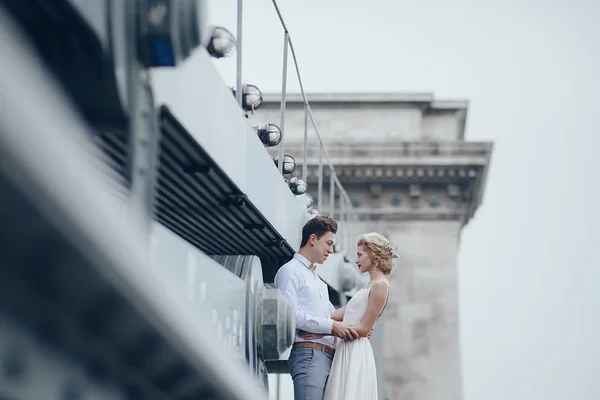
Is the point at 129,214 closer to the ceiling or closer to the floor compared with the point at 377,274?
closer to the floor

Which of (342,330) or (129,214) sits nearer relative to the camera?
(129,214)

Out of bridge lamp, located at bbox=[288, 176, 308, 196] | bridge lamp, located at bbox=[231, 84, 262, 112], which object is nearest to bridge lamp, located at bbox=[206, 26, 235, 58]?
bridge lamp, located at bbox=[231, 84, 262, 112]

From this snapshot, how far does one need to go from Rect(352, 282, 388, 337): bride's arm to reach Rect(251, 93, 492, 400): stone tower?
14858 mm

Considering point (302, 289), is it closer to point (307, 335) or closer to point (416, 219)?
point (307, 335)

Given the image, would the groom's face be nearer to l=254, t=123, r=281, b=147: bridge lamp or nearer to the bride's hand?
the bride's hand

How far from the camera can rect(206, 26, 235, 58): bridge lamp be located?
5.70m

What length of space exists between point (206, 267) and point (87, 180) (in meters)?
4.03

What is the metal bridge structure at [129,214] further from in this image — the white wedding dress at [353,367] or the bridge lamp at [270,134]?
the white wedding dress at [353,367]

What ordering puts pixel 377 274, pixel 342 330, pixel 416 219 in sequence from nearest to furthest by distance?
pixel 342 330 → pixel 377 274 → pixel 416 219

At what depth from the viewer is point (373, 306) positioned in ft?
20.3

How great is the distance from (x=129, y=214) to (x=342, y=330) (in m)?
4.45

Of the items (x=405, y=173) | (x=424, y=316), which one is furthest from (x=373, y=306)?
(x=405, y=173)

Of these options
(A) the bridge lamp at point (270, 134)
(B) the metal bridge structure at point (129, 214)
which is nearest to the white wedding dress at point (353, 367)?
(B) the metal bridge structure at point (129, 214)

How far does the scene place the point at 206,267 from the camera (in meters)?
4.84
